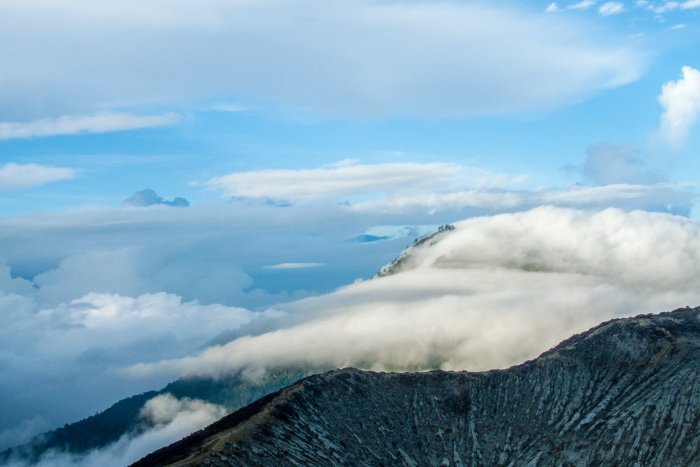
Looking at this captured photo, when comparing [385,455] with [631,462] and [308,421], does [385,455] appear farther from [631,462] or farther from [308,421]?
[631,462]

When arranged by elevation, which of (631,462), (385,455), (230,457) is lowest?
(631,462)

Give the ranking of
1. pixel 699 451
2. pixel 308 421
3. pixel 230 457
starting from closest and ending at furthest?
1. pixel 230 457
2. pixel 699 451
3. pixel 308 421

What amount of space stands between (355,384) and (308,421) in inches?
877

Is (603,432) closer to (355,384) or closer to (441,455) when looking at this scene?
(441,455)

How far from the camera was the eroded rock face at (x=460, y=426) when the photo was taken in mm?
166875

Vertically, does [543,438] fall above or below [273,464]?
below

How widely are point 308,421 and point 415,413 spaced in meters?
32.2

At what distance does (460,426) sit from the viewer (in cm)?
19262

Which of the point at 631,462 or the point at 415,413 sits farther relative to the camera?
the point at 415,413

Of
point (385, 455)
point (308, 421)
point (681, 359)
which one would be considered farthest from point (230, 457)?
point (681, 359)

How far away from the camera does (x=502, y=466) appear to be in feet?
587

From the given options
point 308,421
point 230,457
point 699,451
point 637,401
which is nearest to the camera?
point 230,457

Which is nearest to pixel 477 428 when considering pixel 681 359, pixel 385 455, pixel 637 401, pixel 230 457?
pixel 385 455

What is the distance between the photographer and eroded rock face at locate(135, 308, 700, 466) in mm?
166875
